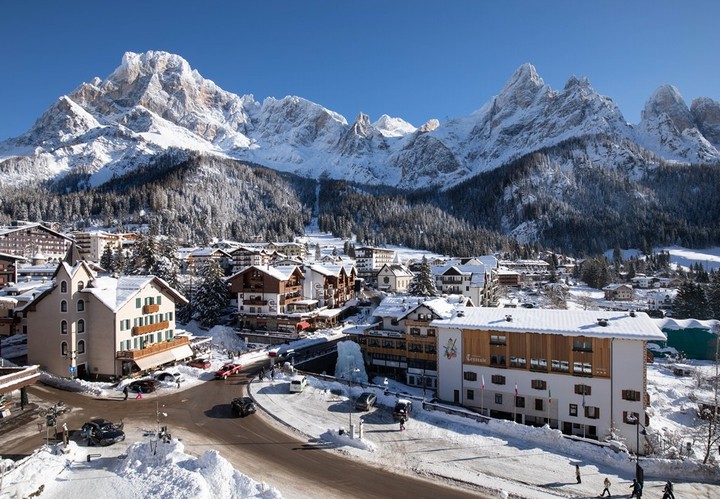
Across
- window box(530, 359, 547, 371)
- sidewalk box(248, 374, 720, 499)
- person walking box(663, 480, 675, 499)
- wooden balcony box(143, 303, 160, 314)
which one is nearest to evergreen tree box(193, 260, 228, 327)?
wooden balcony box(143, 303, 160, 314)

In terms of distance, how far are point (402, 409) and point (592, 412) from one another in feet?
61.3

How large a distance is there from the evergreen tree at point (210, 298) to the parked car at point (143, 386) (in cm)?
3672

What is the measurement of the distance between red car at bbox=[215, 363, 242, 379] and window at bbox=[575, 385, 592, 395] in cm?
3269

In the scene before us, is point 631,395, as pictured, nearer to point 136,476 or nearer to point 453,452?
point 453,452

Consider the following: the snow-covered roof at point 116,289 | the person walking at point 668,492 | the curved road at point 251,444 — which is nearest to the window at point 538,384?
the person walking at point 668,492

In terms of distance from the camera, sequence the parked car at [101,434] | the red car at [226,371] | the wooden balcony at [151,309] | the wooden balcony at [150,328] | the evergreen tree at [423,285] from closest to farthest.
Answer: the parked car at [101,434] → the red car at [226,371] → the wooden balcony at [150,328] → the wooden balcony at [151,309] → the evergreen tree at [423,285]

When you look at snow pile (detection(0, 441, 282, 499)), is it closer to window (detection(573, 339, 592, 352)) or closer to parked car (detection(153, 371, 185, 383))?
parked car (detection(153, 371, 185, 383))

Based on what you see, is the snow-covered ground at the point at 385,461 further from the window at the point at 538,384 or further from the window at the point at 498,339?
the window at the point at 498,339

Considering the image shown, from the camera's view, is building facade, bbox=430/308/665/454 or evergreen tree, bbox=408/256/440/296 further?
evergreen tree, bbox=408/256/440/296

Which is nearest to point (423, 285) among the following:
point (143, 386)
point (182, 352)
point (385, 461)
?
point (182, 352)

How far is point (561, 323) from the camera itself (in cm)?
4097

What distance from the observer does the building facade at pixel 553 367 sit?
3769 centimetres

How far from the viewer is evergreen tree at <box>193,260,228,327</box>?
74.5 meters

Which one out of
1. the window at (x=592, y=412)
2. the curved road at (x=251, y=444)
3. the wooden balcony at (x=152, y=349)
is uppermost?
the wooden balcony at (x=152, y=349)
